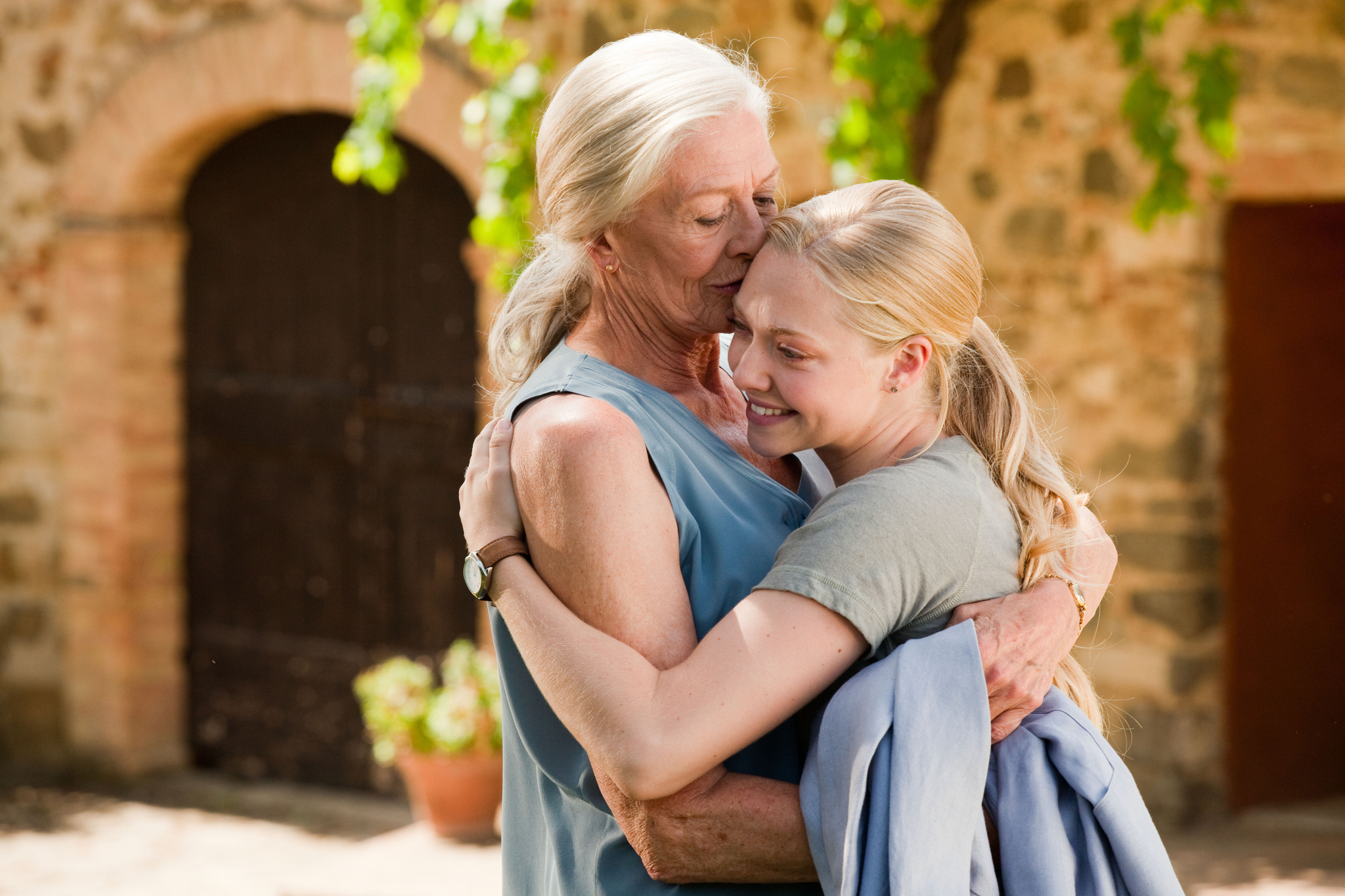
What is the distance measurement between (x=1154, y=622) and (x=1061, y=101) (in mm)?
1739

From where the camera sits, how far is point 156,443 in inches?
234

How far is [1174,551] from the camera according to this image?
4.59 meters

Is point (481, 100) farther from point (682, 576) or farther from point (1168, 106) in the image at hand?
point (682, 576)

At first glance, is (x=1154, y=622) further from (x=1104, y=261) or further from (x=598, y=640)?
(x=598, y=640)

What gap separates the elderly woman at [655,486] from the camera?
4.57 ft

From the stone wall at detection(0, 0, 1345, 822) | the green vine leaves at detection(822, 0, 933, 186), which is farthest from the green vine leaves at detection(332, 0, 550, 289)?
the green vine leaves at detection(822, 0, 933, 186)

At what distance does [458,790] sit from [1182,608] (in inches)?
95.2

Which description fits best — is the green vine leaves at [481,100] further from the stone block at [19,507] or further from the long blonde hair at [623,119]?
the long blonde hair at [623,119]

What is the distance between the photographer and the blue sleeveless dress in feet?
4.85

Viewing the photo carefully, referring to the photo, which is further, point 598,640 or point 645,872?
point 645,872

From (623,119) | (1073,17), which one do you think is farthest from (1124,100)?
(623,119)

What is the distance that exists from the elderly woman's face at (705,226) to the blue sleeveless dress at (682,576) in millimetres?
109

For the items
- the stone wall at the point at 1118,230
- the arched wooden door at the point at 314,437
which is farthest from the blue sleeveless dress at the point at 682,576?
the arched wooden door at the point at 314,437

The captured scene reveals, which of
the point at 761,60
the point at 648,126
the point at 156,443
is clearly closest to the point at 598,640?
the point at 648,126
